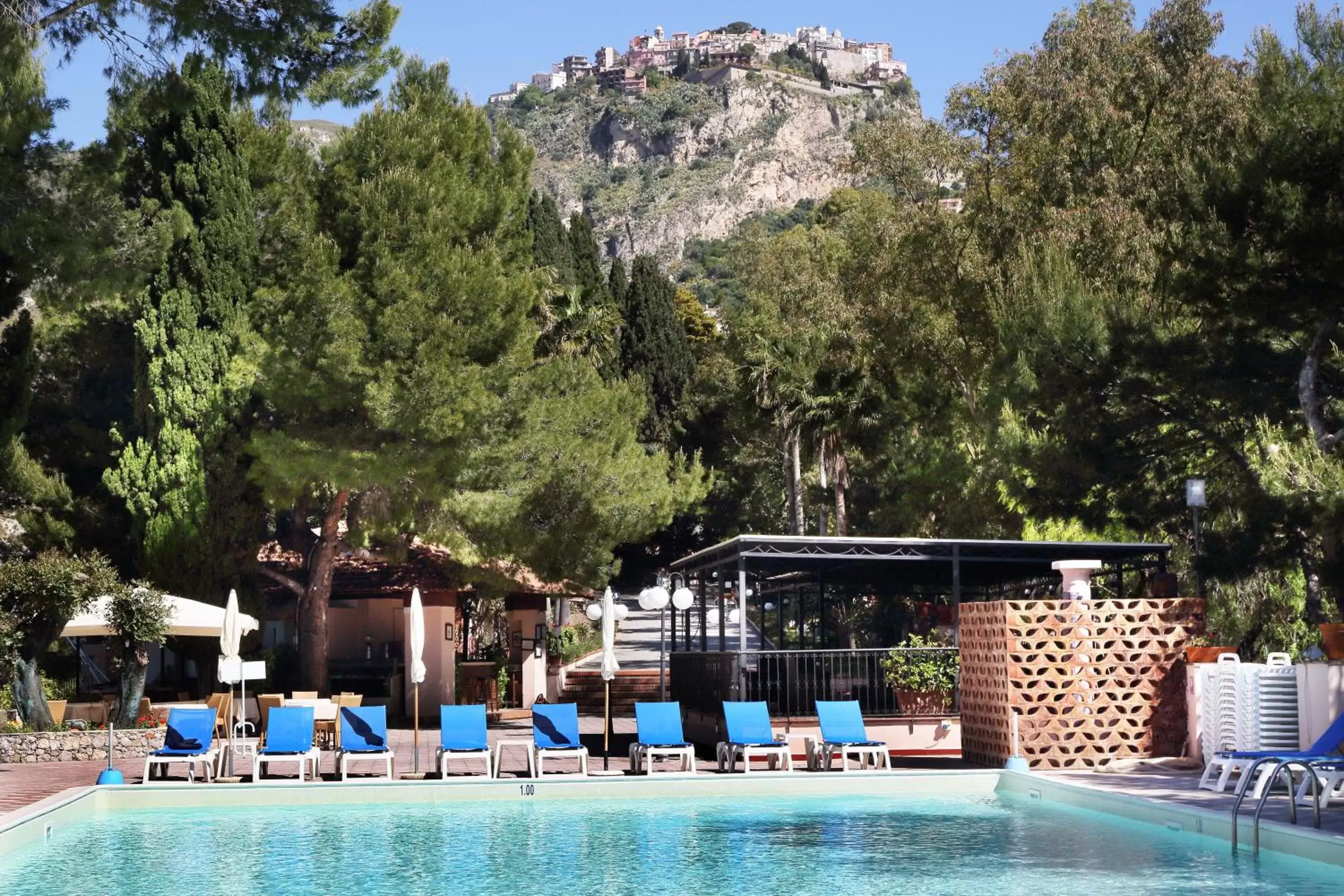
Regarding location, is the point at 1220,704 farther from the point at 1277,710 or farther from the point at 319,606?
the point at 319,606

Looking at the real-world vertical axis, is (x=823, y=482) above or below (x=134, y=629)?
above

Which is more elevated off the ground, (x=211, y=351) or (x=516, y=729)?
(x=211, y=351)

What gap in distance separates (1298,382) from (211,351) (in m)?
17.7

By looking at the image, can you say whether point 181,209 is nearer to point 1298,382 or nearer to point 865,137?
point 865,137

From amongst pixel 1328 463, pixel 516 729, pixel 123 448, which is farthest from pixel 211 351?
pixel 1328 463

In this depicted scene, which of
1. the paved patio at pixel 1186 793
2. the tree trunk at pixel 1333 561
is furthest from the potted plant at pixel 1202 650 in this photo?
→ the tree trunk at pixel 1333 561

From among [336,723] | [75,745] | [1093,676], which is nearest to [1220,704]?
[1093,676]

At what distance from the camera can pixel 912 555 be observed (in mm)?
18172

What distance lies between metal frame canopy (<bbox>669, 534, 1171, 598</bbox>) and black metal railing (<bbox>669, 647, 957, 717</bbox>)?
1.18 metres

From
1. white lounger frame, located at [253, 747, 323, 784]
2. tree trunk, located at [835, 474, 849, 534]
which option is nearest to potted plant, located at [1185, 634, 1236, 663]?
white lounger frame, located at [253, 747, 323, 784]

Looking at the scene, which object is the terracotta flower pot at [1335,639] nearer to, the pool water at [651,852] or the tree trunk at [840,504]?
the pool water at [651,852]

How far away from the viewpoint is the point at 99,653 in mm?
30812

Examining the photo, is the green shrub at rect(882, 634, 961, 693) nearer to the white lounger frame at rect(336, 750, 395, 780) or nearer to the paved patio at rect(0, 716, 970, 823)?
the paved patio at rect(0, 716, 970, 823)

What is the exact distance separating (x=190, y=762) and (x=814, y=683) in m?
7.41
